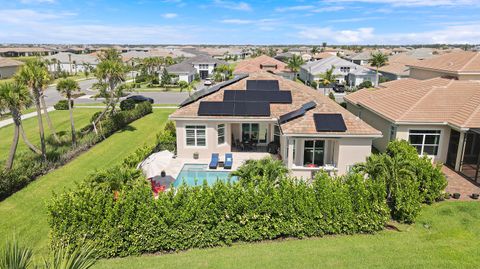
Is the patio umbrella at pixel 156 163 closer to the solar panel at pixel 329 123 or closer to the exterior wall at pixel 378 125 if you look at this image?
the solar panel at pixel 329 123

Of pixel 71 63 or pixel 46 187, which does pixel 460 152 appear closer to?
pixel 46 187

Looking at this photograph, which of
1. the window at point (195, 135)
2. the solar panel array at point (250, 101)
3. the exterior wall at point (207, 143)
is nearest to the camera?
the solar panel array at point (250, 101)

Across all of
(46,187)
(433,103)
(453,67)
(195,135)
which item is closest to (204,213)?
(195,135)

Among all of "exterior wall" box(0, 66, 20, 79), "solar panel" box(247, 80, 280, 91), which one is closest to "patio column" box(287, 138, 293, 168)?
"solar panel" box(247, 80, 280, 91)

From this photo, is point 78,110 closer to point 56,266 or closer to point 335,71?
point 56,266

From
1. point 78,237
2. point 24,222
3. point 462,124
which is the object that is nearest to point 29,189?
point 24,222

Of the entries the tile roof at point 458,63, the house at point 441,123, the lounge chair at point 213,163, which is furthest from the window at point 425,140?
the lounge chair at point 213,163

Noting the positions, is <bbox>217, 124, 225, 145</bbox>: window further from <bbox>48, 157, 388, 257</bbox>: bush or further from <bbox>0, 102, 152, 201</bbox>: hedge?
<bbox>0, 102, 152, 201</bbox>: hedge
